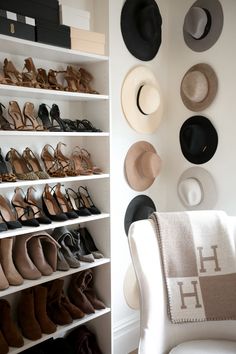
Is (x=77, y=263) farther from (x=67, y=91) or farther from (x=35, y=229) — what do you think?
(x=67, y=91)

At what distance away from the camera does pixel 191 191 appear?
230cm

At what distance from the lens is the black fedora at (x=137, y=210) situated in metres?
2.34

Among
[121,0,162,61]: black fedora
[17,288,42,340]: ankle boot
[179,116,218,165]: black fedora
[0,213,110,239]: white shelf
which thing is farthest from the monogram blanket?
[121,0,162,61]: black fedora

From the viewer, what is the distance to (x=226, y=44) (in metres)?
2.14

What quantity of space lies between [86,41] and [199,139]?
3.10 ft

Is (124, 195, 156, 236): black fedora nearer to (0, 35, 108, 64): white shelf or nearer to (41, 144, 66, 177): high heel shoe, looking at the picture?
(41, 144, 66, 177): high heel shoe

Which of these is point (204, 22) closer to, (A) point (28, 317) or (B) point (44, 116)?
(B) point (44, 116)

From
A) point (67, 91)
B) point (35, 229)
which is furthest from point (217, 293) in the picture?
point (67, 91)

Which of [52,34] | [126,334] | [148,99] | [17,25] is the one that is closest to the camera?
[17,25]

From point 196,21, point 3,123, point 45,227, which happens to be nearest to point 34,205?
point 45,227

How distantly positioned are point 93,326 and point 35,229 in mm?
799

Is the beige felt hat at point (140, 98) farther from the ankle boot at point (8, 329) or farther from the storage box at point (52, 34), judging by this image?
the ankle boot at point (8, 329)

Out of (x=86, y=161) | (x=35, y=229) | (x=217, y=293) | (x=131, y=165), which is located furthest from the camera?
(x=131, y=165)

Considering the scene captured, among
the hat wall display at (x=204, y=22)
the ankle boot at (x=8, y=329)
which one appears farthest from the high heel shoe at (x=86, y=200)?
the hat wall display at (x=204, y=22)
